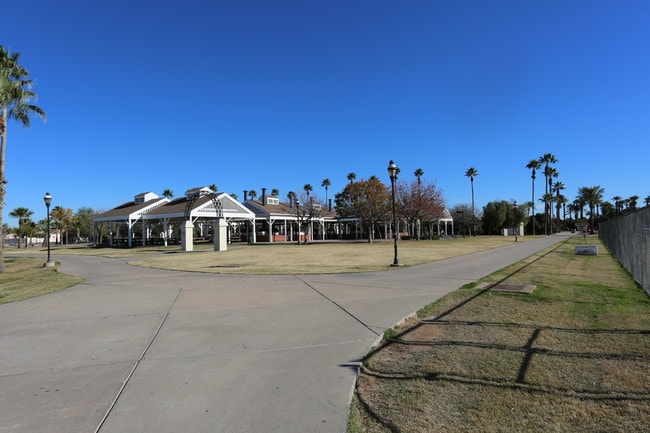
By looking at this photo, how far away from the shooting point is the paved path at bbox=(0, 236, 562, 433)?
145 inches

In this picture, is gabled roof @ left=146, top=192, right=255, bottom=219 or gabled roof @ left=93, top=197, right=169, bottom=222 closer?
gabled roof @ left=146, top=192, right=255, bottom=219

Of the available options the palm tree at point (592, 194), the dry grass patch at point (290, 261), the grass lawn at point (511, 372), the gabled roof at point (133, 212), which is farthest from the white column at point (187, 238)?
the palm tree at point (592, 194)

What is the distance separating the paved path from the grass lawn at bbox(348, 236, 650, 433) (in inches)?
18.4

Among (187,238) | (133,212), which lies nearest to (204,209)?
(133,212)

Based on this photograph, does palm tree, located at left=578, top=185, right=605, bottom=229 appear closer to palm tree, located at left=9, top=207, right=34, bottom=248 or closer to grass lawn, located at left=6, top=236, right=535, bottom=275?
grass lawn, located at left=6, top=236, right=535, bottom=275

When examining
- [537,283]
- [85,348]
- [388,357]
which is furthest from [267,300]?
[537,283]

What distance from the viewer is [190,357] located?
5.41m

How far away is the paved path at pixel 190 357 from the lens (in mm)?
3684

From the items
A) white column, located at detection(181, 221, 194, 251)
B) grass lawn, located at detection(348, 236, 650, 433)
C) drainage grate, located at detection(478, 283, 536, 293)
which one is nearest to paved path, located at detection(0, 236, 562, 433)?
grass lawn, located at detection(348, 236, 650, 433)

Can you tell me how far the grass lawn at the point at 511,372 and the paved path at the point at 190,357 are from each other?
1.53 ft

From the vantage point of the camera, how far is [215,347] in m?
5.84

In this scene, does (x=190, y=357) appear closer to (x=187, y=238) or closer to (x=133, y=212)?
(x=187, y=238)

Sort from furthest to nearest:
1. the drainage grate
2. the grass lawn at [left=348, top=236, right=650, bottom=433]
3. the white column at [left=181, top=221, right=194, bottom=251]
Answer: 1. the white column at [left=181, top=221, right=194, bottom=251]
2. the drainage grate
3. the grass lawn at [left=348, top=236, right=650, bottom=433]

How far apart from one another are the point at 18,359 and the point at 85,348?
0.78m
